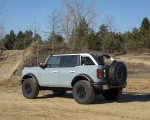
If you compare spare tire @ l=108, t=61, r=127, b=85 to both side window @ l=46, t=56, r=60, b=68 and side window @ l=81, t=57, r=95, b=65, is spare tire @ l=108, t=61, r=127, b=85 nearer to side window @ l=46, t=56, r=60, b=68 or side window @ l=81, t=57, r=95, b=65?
side window @ l=81, t=57, r=95, b=65

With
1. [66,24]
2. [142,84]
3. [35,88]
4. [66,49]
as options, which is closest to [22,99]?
[35,88]

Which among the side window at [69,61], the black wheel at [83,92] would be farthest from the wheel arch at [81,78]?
the side window at [69,61]

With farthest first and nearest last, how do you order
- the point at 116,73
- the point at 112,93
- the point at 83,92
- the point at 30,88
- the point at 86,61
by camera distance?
the point at 30,88
the point at 112,93
the point at 86,61
the point at 83,92
the point at 116,73

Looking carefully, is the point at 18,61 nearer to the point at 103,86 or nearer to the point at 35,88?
the point at 35,88

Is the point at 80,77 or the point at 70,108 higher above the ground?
the point at 80,77

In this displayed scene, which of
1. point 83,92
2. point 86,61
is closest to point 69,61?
point 86,61

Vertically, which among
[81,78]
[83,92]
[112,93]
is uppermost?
[81,78]

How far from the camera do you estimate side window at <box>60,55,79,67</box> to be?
15.6 metres

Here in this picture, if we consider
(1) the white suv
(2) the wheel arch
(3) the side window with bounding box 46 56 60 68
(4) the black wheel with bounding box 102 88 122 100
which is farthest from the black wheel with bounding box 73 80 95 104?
(3) the side window with bounding box 46 56 60 68

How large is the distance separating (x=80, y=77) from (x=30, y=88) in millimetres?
2731

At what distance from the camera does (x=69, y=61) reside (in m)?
15.8

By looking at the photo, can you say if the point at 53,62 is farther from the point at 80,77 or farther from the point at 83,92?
the point at 83,92

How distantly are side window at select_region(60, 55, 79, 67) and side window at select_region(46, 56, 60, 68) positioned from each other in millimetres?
220

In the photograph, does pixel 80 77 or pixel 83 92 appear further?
pixel 80 77
